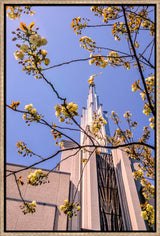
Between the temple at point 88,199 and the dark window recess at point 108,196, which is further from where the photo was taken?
the dark window recess at point 108,196

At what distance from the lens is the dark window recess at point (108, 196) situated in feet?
18.3

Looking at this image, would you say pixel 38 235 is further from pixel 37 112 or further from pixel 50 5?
pixel 50 5

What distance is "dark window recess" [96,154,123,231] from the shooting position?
559 cm

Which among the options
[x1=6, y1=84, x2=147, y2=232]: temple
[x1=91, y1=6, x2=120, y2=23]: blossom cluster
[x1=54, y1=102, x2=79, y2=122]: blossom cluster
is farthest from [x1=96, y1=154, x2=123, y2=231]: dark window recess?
[x1=91, y1=6, x2=120, y2=23]: blossom cluster

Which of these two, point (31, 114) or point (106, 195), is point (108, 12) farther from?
point (106, 195)

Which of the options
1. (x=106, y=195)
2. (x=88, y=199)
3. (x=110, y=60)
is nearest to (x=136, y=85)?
(x=110, y=60)

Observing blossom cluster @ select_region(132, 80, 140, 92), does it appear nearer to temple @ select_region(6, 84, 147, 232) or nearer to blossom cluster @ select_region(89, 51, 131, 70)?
blossom cluster @ select_region(89, 51, 131, 70)

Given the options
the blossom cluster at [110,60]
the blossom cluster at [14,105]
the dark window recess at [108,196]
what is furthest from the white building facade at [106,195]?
the blossom cluster at [14,105]

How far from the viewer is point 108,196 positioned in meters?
6.41

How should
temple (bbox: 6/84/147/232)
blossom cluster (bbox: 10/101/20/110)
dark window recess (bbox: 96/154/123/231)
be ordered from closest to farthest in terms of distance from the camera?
blossom cluster (bbox: 10/101/20/110) → temple (bbox: 6/84/147/232) → dark window recess (bbox: 96/154/123/231)

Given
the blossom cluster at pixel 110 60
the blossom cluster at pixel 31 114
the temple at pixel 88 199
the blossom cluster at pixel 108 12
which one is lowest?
the temple at pixel 88 199

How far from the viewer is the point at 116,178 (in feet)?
23.9

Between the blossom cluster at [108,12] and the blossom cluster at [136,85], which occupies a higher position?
the blossom cluster at [108,12]

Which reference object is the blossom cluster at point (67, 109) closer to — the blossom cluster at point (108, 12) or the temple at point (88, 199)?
the blossom cluster at point (108, 12)
